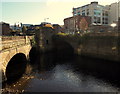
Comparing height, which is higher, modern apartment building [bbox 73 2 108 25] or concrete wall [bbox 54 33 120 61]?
modern apartment building [bbox 73 2 108 25]

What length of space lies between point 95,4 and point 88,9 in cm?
844

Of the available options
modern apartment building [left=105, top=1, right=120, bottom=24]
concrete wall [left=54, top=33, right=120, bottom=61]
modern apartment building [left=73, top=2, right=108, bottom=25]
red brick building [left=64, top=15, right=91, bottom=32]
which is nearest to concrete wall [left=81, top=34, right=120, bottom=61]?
concrete wall [left=54, top=33, right=120, bottom=61]

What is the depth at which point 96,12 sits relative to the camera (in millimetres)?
116000

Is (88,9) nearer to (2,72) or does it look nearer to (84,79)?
(84,79)

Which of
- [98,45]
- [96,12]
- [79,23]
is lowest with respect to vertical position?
[98,45]

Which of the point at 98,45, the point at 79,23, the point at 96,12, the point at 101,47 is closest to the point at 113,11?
the point at 96,12

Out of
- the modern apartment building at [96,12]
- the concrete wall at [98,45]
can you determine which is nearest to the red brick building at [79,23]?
the modern apartment building at [96,12]

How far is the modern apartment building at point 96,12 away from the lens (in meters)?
113

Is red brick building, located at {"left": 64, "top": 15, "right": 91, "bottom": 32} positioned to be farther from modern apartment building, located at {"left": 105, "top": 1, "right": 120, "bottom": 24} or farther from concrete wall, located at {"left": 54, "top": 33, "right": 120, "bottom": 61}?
concrete wall, located at {"left": 54, "top": 33, "right": 120, "bottom": 61}

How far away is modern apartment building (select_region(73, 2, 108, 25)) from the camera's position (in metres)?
113

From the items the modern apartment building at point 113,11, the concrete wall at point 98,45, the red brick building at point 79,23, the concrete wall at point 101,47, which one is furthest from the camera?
the modern apartment building at point 113,11

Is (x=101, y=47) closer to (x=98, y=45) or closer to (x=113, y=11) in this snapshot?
(x=98, y=45)

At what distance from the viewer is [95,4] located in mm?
113000

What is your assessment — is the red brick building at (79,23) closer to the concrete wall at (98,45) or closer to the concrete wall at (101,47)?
the concrete wall at (98,45)
